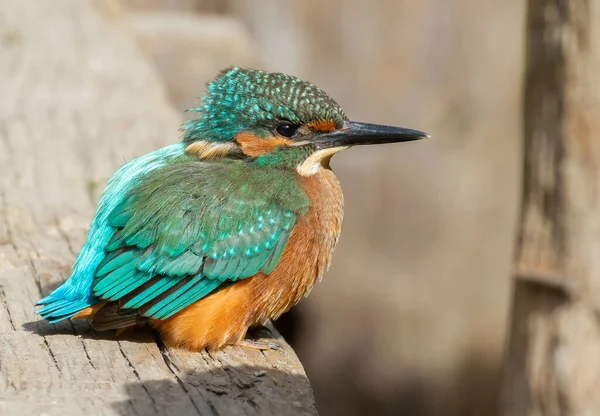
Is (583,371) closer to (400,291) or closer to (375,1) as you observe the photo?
(400,291)

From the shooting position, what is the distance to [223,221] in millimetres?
3566

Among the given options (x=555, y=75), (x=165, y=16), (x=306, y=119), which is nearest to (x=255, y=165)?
(x=306, y=119)

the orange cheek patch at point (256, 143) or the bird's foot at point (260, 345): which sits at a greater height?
the orange cheek patch at point (256, 143)

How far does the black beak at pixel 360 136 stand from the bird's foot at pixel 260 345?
2.83 feet

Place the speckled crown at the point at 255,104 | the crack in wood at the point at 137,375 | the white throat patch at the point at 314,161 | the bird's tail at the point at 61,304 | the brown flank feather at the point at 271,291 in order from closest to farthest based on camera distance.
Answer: the crack in wood at the point at 137,375 < the bird's tail at the point at 61,304 < the brown flank feather at the point at 271,291 < the speckled crown at the point at 255,104 < the white throat patch at the point at 314,161

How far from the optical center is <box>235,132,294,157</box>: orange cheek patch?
3.85 m

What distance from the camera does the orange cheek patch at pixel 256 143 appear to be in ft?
12.6

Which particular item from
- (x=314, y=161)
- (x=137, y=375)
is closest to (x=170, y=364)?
(x=137, y=375)

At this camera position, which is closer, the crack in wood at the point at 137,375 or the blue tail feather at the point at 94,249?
the crack in wood at the point at 137,375

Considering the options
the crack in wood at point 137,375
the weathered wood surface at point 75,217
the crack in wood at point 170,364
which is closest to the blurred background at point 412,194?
the weathered wood surface at point 75,217

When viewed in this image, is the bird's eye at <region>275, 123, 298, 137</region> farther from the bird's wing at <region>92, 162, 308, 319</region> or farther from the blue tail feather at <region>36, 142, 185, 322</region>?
the blue tail feather at <region>36, 142, 185, 322</region>

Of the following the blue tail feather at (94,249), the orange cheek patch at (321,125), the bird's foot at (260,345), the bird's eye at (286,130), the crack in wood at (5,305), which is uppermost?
the orange cheek patch at (321,125)

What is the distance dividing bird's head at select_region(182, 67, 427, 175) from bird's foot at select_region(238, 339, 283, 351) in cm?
74

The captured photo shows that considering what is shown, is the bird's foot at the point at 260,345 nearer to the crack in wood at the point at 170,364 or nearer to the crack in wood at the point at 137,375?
the crack in wood at the point at 170,364
